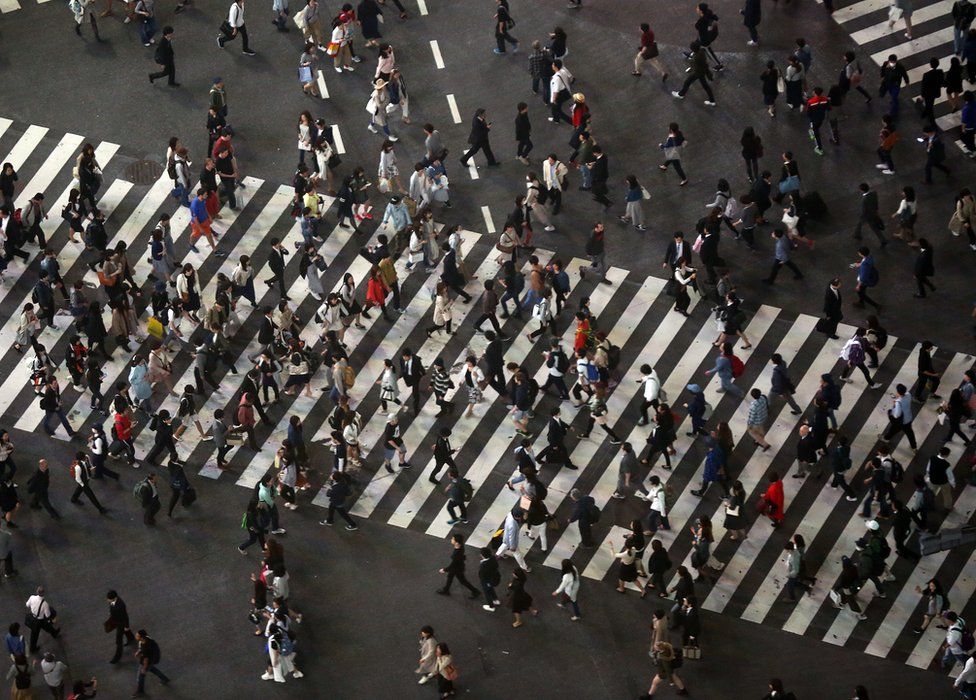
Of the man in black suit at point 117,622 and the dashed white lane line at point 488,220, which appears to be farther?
the dashed white lane line at point 488,220

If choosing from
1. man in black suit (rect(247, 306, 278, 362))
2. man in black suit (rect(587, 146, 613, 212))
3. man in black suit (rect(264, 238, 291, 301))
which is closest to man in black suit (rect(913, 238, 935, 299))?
man in black suit (rect(587, 146, 613, 212))

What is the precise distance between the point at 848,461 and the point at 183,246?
17068mm

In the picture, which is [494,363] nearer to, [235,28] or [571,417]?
[571,417]

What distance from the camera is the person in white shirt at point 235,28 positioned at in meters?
54.5

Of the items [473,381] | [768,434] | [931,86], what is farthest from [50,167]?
[931,86]

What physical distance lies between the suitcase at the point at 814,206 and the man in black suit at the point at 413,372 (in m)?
10.3

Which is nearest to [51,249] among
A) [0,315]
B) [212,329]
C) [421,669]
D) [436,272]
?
[0,315]

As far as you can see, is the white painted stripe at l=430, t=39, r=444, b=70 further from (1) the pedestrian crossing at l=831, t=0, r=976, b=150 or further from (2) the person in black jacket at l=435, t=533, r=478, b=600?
(2) the person in black jacket at l=435, t=533, r=478, b=600

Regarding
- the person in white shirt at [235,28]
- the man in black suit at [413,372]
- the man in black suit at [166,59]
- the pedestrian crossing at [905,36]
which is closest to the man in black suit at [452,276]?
the man in black suit at [413,372]

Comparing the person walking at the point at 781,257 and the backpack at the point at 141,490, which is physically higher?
the person walking at the point at 781,257

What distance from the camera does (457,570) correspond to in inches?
1731

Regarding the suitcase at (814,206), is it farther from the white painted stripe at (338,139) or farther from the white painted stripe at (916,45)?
the white painted stripe at (338,139)

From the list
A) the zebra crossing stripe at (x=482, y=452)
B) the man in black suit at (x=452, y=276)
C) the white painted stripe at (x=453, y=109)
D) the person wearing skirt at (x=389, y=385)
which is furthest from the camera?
the white painted stripe at (x=453, y=109)

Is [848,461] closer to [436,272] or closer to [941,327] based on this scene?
[941,327]
